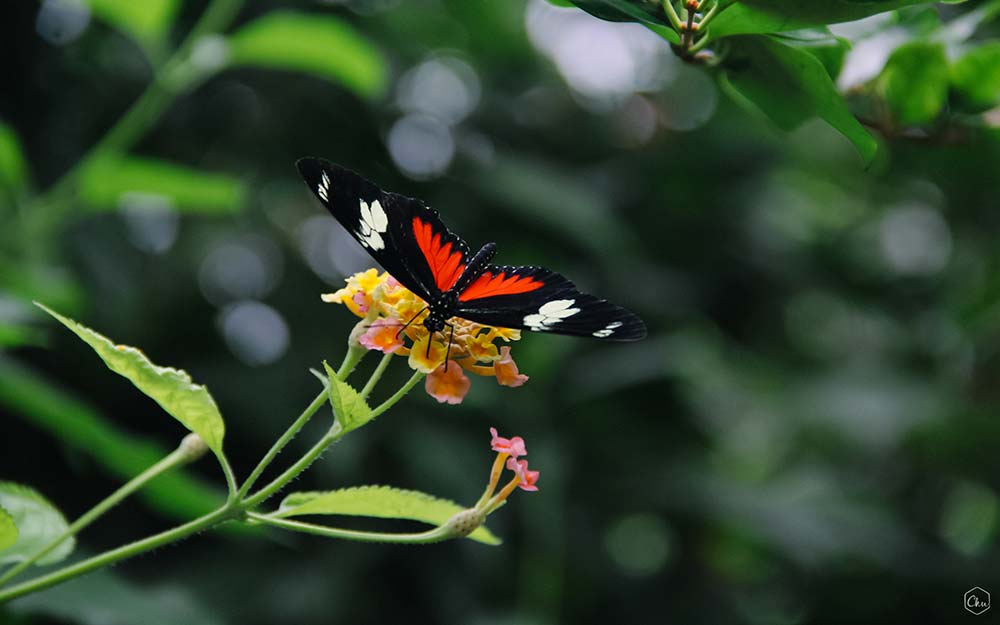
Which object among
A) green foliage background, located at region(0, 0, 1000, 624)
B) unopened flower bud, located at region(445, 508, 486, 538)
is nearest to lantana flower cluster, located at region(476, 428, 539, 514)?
unopened flower bud, located at region(445, 508, 486, 538)

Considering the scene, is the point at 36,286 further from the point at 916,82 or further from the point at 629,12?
the point at 916,82

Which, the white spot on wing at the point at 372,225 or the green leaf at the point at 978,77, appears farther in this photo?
the green leaf at the point at 978,77

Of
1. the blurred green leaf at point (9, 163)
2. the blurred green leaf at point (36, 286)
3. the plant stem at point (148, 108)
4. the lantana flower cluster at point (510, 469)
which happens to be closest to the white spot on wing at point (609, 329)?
the lantana flower cluster at point (510, 469)

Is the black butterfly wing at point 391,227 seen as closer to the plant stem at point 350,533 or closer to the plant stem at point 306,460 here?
the plant stem at point 306,460

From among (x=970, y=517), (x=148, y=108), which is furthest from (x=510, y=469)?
(x=970, y=517)

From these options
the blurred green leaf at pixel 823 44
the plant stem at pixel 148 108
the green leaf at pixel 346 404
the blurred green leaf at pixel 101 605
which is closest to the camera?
the green leaf at pixel 346 404

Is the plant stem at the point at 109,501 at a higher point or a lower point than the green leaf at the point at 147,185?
lower
